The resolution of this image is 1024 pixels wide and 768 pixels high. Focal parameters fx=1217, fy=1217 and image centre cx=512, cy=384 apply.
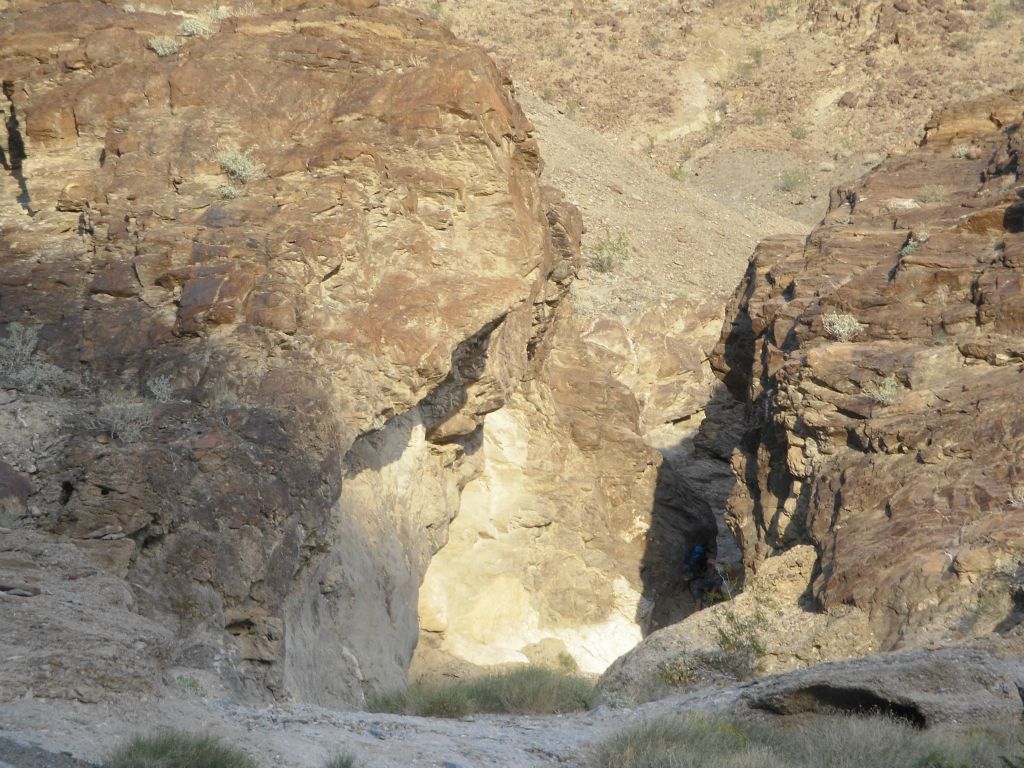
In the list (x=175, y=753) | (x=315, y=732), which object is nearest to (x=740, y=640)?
(x=315, y=732)

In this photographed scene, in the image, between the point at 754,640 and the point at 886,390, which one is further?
the point at 886,390

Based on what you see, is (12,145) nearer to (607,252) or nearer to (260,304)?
(260,304)

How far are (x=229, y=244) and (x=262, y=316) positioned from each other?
927mm

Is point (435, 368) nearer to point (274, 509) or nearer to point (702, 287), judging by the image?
point (274, 509)

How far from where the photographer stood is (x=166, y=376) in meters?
10.4

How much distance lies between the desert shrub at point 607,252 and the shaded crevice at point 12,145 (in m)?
19.4

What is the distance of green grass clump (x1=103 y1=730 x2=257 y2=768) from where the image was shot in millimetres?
5219

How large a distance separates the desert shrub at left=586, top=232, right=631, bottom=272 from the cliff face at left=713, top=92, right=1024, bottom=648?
44.4 ft

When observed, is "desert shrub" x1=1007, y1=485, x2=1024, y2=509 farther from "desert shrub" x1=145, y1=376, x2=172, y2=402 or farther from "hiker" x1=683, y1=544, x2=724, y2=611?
"hiker" x1=683, y1=544, x2=724, y2=611

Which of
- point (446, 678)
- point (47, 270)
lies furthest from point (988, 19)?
point (47, 270)

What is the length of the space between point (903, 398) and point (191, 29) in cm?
861

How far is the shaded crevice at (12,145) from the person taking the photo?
1288 cm

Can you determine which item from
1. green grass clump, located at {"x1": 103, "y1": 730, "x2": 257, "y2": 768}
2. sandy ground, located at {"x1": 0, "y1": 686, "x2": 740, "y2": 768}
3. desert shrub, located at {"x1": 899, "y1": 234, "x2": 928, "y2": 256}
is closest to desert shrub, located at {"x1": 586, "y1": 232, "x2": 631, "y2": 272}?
desert shrub, located at {"x1": 899, "y1": 234, "x2": 928, "y2": 256}

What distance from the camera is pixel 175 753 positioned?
17.6 feet
